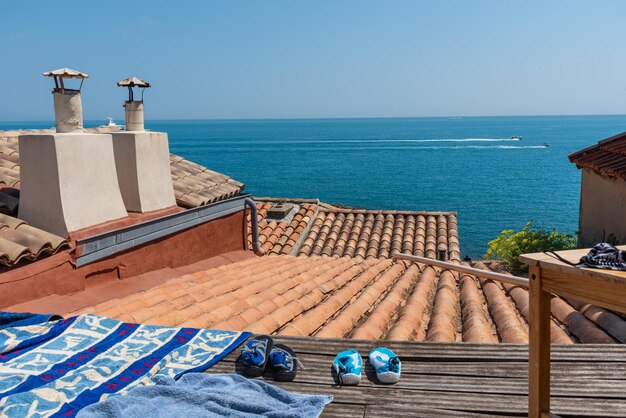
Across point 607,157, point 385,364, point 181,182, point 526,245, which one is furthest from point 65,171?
point 607,157

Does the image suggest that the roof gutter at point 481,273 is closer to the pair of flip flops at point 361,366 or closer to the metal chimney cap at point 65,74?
Answer: the pair of flip flops at point 361,366

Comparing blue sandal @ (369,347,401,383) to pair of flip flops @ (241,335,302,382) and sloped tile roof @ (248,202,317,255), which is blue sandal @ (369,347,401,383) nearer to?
pair of flip flops @ (241,335,302,382)

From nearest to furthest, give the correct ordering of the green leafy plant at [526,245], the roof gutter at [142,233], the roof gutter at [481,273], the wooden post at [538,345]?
the wooden post at [538,345] < the roof gutter at [142,233] < the roof gutter at [481,273] < the green leafy plant at [526,245]

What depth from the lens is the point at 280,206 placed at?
16922 millimetres

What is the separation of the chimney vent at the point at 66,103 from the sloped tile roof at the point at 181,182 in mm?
1130

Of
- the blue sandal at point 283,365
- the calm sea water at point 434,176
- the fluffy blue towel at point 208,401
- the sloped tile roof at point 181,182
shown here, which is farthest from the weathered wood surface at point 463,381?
the calm sea water at point 434,176

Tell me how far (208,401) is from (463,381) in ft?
5.86

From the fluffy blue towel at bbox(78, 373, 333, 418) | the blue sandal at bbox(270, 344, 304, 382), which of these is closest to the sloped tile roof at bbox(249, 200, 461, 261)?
the blue sandal at bbox(270, 344, 304, 382)

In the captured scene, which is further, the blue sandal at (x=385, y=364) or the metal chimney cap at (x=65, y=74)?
the metal chimney cap at (x=65, y=74)

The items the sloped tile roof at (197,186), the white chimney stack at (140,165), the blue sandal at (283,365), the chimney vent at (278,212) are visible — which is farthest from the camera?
the chimney vent at (278,212)

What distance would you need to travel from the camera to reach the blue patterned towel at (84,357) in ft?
11.6

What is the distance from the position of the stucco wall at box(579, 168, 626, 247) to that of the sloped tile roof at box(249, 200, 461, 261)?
2.97 m

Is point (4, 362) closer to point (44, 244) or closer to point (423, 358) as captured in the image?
point (44, 244)

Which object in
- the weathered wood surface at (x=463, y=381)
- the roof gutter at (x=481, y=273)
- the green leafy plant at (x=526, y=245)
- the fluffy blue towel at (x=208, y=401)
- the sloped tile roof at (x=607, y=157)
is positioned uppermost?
the sloped tile roof at (x=607, y=157)
